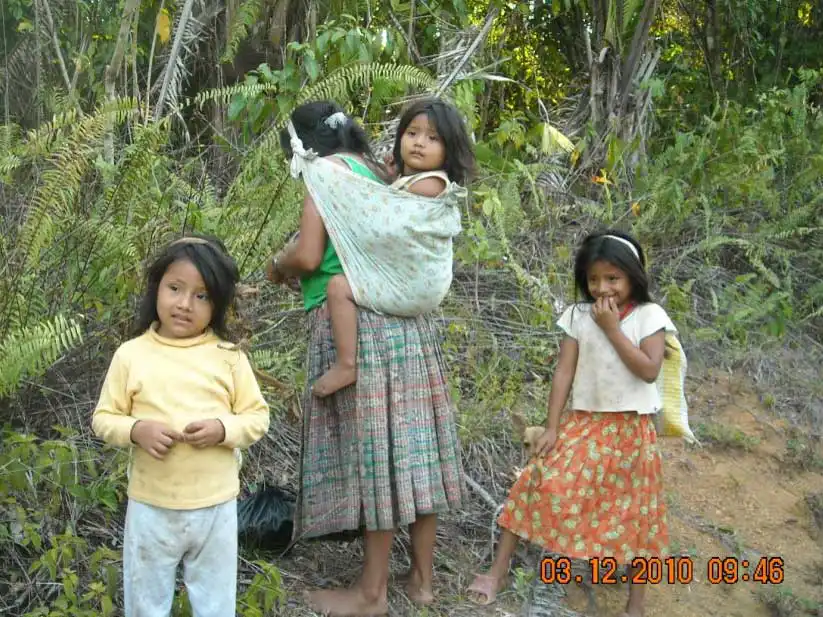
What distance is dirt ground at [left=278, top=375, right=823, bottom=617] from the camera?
11.5ft

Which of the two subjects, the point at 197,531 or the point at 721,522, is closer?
the point at 197,531

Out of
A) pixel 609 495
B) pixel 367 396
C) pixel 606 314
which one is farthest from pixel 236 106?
pixel 609 495

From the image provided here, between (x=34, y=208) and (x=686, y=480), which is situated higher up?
(x=34, y=208)

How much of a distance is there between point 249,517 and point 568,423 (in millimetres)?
1139

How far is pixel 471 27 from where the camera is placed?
19.3 ft

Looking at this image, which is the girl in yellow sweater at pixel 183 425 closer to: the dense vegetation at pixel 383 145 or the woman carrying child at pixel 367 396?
the dense vegetation at pixel 383 145

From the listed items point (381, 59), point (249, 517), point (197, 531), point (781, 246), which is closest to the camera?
point (197, 531)

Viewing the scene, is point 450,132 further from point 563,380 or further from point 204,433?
point 204,433

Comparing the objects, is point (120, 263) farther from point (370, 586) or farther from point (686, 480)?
point (686, 480)

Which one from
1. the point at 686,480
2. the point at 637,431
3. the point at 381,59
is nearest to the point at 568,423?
the point at 637,431

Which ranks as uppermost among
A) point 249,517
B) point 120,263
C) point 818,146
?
point 818,146

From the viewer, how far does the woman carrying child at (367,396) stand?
299 cm

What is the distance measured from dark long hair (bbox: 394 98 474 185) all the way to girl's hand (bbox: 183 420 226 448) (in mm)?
1131

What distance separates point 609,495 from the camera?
11.1 feet
